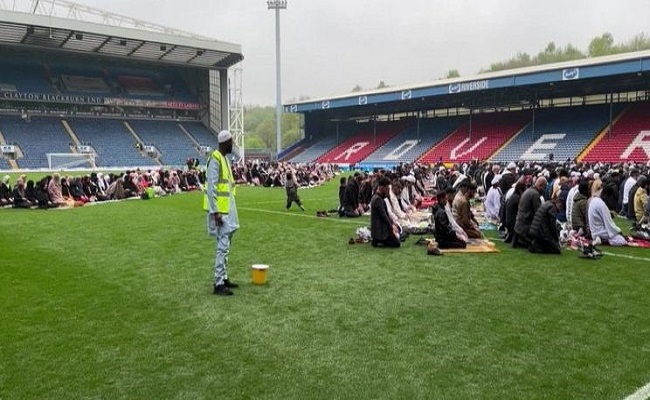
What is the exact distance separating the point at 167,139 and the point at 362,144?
17.1 meters

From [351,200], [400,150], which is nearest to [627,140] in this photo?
[400,150]

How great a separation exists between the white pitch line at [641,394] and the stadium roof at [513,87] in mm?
29129

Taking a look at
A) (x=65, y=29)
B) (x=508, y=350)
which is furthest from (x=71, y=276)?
(x=65, y=29)

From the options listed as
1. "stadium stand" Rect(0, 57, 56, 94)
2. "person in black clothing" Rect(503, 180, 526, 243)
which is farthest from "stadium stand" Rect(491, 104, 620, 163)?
"stadium stand" Rect(0, 57, 56, 94)

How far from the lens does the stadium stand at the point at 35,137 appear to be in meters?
38.9

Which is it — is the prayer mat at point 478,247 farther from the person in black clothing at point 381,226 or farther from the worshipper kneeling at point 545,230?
the person in black clothing at point 381,226

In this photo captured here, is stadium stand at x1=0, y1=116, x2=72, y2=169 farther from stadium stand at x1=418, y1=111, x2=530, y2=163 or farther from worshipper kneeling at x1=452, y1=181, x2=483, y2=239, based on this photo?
worshipper kneeling at x1=452, y1=181, x2=483, y2=239

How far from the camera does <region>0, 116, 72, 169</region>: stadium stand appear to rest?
38.9 metres

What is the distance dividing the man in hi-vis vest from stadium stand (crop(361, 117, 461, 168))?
Result: 114ft

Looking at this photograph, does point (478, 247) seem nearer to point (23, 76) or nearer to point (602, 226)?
point (602, 226)

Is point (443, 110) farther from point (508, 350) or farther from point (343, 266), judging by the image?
point (508, 350)

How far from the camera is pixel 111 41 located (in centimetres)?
4009

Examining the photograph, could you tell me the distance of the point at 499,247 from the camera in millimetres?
9008

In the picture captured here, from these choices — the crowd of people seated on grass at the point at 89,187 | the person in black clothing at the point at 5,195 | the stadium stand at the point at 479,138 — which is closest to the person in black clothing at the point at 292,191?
the crowd of people seated on grass at the point at 89,187
